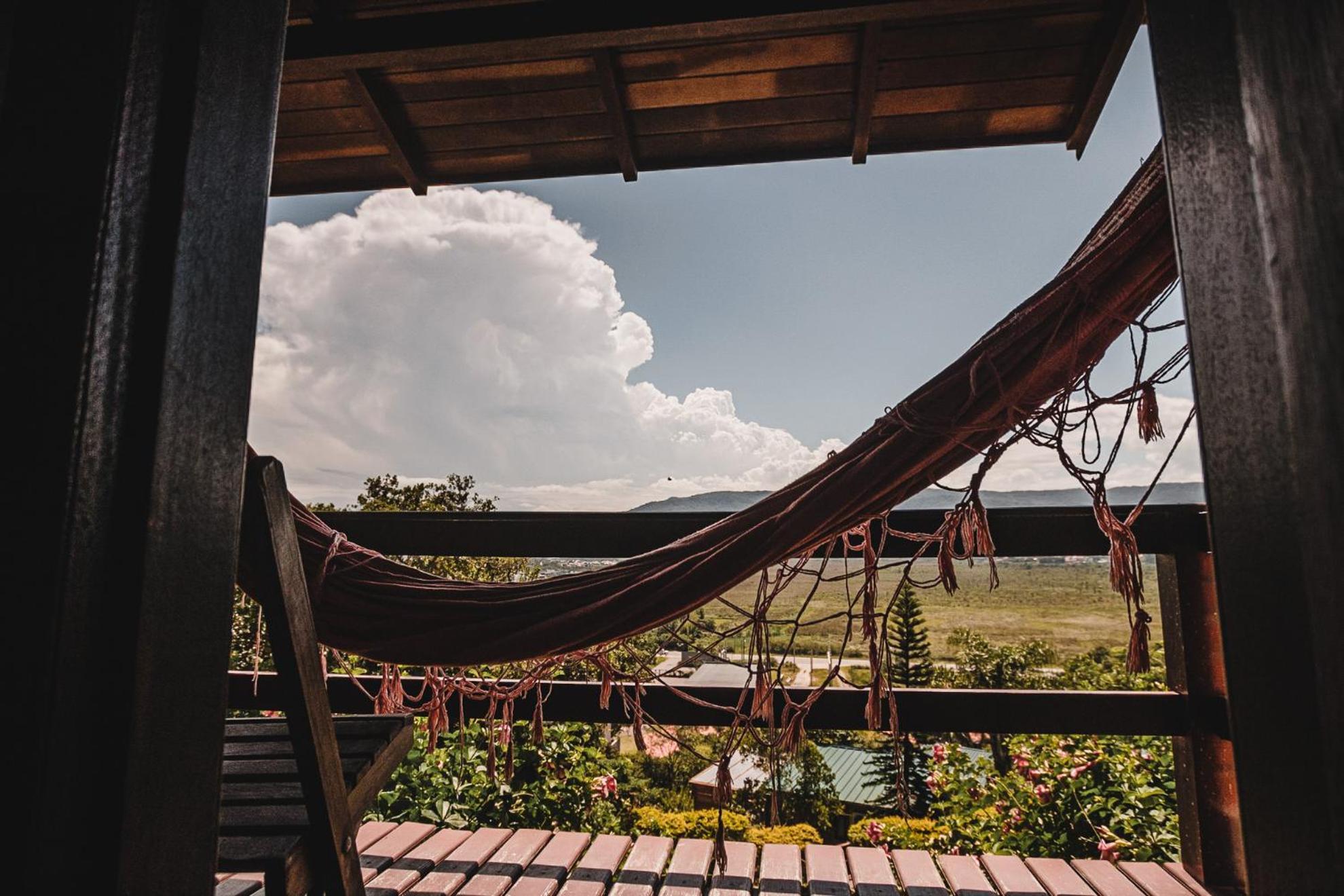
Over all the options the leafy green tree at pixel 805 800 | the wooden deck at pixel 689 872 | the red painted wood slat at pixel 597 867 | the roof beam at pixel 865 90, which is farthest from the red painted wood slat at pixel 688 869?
the leafy green tree at pixel 805 800

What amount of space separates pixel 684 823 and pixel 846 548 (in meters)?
2.38

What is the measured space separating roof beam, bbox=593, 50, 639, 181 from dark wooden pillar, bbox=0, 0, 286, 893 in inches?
49.2

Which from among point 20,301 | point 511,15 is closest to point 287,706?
point 20,301

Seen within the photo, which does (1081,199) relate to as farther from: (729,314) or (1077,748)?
(1077,748)

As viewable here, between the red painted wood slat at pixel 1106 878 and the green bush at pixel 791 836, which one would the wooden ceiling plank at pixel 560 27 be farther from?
the green bush at pixel 791 836

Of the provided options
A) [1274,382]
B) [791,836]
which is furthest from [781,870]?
[791,836]

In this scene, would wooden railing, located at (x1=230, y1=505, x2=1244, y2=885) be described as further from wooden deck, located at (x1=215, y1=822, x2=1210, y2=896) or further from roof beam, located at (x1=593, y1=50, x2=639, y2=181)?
roof beam, located at (x1=593, y1=50, x2=639, y2=181)

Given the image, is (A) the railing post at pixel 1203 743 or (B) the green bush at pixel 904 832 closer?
(A) the railing post at pixel 1203 743

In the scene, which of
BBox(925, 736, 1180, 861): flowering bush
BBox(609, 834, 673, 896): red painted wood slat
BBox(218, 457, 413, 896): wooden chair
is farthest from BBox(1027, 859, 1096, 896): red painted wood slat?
BBox(218, 457, 413, 896): wooden chair

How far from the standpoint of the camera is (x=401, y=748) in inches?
45.4

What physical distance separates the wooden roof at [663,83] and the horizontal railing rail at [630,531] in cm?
90

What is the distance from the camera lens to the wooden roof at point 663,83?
1333 millimetres

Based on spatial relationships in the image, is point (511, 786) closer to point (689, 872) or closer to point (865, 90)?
point (689, 872)

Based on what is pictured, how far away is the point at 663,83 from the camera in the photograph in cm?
161
